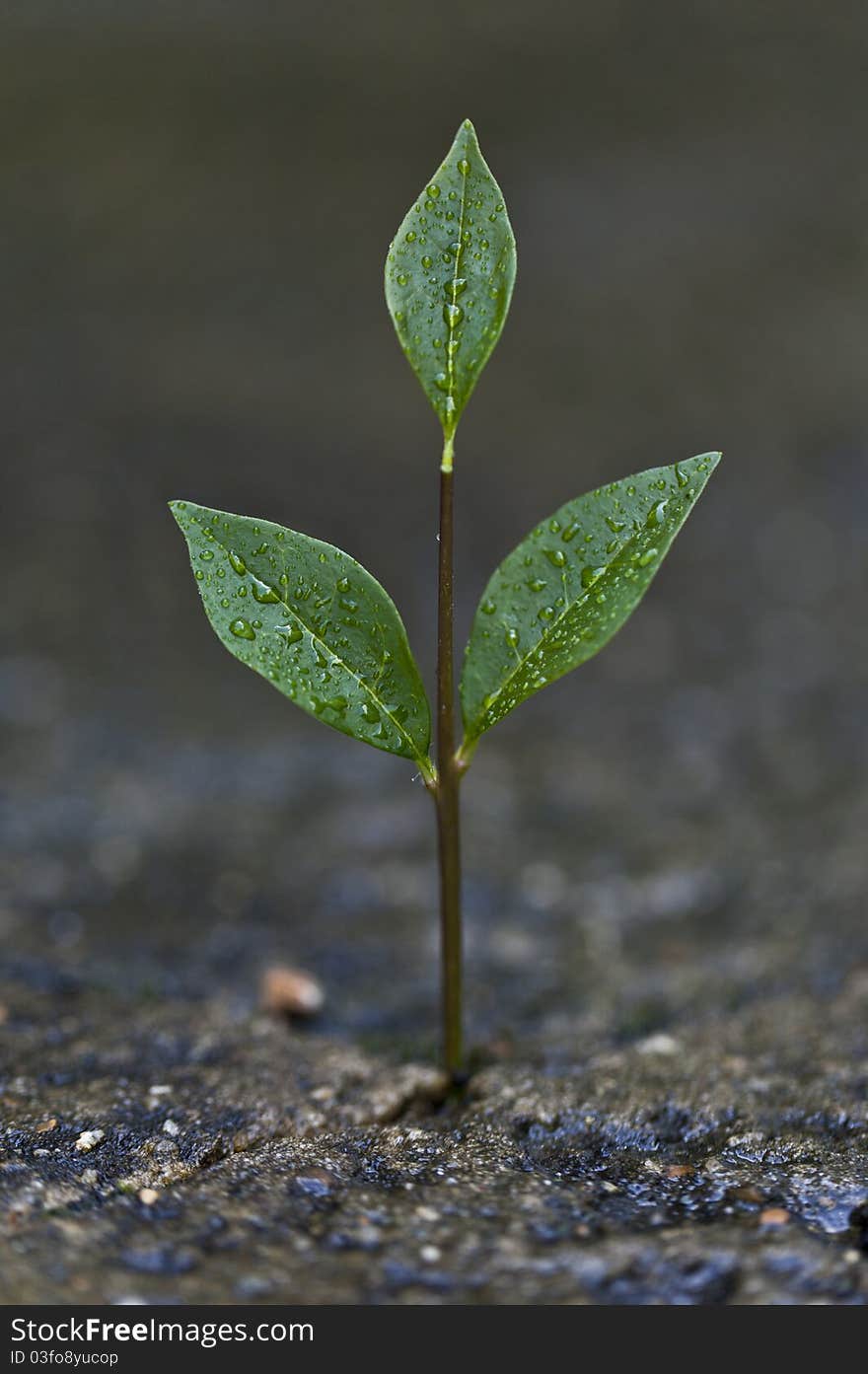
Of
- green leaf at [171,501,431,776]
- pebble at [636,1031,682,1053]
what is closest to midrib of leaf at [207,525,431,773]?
green leaf at [171,501,431,776]

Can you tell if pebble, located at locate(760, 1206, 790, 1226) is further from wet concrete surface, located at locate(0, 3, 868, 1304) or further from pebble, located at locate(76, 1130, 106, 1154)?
pebble, located at locate(76, 1130, 106, 1154)

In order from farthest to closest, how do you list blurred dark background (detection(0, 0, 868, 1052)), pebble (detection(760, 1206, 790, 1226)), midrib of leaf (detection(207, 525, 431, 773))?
blurred dark background (detection(0, 0, 868, 1052))
midrib of leaf (detection(207, 525, 431, 773))
pebble (detection(760, 1206, 790, 1226))

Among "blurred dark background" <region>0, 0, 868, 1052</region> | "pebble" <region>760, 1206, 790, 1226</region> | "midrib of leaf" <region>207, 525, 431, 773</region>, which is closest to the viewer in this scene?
"pebble" <region>760, 1206, 790, 1226</region>

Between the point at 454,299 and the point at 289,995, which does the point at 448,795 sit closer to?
the point at 454,299

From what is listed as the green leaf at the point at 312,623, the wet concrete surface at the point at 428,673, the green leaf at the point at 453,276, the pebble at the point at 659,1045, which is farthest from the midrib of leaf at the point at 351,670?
the pebble at the point at 659,1045

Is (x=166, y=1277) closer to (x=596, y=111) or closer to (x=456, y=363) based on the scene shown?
(x=456, y=363)

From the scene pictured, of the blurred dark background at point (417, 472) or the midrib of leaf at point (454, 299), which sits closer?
the midrib of leaf at point (454, 299)

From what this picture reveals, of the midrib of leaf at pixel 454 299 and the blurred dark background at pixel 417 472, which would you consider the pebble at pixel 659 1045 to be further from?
the midrib of leaf at pixel 454 299

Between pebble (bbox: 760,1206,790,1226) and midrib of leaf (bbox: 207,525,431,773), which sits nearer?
pebble (bbox: 760,1206,790,1226)
